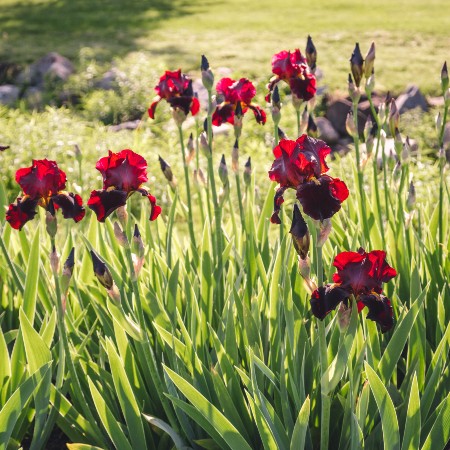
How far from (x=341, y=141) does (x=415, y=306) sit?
4797mm

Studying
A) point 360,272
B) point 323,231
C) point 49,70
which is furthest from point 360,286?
point 49,70

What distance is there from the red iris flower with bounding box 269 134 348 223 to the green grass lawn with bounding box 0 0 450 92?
5.89 meters

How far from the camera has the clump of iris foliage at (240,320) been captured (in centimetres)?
163

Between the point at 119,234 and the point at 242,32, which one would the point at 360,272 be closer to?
the point at 119,234

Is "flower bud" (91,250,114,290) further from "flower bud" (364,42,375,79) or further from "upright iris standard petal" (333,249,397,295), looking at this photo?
"flower bud" (364,42,375,79)

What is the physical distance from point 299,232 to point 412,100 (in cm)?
557

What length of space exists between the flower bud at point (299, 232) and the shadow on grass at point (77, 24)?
27.1 ft

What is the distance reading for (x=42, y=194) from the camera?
1.86 meters

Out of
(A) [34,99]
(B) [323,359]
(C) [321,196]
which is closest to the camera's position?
(C) [321,196]

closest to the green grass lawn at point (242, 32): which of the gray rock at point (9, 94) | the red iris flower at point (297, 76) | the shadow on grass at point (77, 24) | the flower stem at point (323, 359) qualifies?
the shadow on grass at point (77, 24)

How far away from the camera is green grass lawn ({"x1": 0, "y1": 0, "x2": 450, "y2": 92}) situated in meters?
8.26

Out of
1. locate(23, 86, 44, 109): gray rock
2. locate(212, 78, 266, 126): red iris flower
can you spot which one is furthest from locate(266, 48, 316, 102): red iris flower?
locate(23, 86, 44, 109): gray rock

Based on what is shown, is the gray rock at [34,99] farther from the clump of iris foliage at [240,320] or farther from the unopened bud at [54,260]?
the unopened bud at [54,260]

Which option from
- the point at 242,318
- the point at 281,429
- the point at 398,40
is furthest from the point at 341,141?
the point at 281,429
